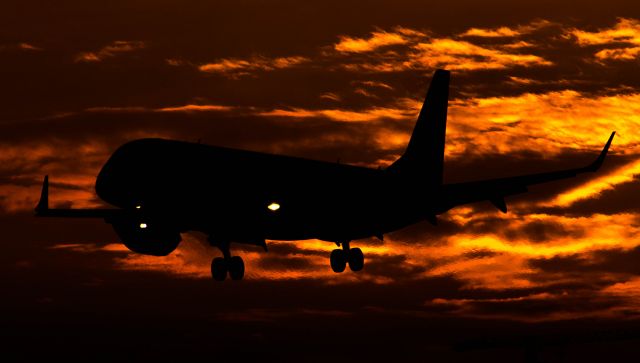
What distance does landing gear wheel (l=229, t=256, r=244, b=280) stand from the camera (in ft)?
214

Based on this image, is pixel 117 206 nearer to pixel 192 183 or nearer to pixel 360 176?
pixel 192 183

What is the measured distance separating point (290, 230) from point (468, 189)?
39.8ft

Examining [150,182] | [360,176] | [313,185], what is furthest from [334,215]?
[150,182]

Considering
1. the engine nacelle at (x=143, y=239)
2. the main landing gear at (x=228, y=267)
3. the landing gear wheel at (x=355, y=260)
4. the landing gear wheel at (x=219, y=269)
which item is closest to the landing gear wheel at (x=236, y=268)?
the main landing gear at (x=228, y=267)

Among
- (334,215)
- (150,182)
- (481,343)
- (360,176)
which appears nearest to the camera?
(481,343)

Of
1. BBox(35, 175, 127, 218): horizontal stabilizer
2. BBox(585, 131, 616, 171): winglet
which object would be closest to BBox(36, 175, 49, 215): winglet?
BBox(35, 175, 127, 218): horizontal stabilizer

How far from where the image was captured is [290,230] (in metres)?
61.3

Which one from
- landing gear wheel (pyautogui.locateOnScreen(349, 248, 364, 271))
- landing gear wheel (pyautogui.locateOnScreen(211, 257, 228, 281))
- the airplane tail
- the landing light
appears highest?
the airplane tail

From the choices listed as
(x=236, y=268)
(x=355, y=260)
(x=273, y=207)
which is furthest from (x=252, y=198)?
(x=355, y=260)

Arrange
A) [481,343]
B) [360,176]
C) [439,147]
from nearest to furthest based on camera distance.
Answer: [481,343], [360,176], [439,147]

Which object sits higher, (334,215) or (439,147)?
(439,147)

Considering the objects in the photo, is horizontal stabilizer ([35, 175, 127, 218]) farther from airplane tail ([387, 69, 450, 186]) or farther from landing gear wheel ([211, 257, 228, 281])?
airplane tail ([387, 69, 450, 186])

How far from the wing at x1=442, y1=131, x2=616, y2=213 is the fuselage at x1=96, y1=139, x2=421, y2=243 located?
3173mm

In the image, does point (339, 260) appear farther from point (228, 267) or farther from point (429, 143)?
point (429, 143)
